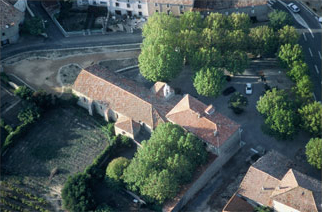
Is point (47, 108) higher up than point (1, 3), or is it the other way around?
point (1, 3)

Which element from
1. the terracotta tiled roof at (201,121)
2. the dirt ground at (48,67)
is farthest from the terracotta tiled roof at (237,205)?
the dirt ground at (48,67)

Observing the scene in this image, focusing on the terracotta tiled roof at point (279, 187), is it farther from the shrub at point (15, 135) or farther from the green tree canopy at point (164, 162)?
the shrub at point (15, 135)

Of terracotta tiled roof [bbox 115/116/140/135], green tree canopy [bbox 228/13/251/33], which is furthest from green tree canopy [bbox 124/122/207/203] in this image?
green tree canopy [bbox 228/13/251/33]

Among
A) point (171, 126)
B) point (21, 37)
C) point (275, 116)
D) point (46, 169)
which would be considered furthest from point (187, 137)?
point (21, 37)

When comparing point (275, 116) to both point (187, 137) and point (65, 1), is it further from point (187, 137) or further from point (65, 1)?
point (65, 1)

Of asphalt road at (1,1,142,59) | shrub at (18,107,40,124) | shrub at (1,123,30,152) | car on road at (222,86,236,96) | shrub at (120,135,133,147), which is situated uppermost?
asphalt road at (1,1,142,59)

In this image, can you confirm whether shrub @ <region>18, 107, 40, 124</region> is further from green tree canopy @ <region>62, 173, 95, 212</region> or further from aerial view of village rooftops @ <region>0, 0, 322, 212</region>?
green tree canopy @ <region>62, 173, 95, 212</region>
